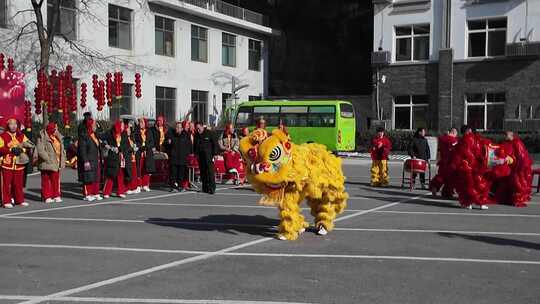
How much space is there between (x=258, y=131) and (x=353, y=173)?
1438 centimetres

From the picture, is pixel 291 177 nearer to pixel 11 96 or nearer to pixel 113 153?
pixel 113 153

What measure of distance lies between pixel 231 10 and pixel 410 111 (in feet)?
43.5

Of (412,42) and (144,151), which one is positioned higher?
(412,42)

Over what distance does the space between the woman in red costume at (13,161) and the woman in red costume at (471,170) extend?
8.88 metres

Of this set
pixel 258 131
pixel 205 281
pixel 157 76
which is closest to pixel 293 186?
pixel 258 131

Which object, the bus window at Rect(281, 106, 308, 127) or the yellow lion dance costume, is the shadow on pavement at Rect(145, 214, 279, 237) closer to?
the yellow lion dance costume

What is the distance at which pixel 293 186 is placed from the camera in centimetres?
927

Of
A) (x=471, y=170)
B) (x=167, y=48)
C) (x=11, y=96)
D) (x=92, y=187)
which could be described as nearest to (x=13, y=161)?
(x=92, y=187)

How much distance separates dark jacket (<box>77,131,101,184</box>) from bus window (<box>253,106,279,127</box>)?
68.3 feet

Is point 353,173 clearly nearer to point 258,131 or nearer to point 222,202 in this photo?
point 222,202

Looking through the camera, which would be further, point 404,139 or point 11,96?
point 404,139

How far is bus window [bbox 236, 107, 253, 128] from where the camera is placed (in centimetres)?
3538

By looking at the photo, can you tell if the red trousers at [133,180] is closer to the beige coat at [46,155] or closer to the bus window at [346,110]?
the beige coat at [46,155]

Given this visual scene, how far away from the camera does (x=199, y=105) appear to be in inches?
1578
